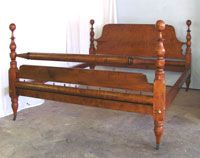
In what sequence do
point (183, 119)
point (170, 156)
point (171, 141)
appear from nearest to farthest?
1. point (170, 156)
2. point (171, 141)
3. point (183, 119)

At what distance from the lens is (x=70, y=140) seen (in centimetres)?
272

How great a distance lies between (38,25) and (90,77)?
1311 mm

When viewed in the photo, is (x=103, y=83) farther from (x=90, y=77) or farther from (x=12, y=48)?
(x=12, y=48)

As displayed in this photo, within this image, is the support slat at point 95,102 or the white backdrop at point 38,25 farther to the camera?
the white backdrop at point 38,25

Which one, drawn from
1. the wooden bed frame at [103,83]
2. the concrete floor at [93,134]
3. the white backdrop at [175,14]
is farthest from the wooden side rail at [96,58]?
the white backdrop at [175,14]

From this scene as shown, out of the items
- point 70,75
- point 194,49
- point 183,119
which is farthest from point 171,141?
point 194,49

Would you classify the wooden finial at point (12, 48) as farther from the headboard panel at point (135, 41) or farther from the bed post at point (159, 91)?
the headboard panel at point (135, 41)

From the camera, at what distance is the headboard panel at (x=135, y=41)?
425 cm

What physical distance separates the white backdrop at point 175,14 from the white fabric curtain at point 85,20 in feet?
1.00

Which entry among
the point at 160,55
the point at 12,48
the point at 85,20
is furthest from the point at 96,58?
the point at 85,20

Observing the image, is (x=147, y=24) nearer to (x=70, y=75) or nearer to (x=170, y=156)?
(x=70, y=75)

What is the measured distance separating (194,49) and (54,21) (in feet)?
6.68

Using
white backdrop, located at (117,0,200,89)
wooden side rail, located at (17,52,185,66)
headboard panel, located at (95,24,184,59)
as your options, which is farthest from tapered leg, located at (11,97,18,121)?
white backdrop, located at (117,0,200,89)

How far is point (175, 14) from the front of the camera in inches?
177
